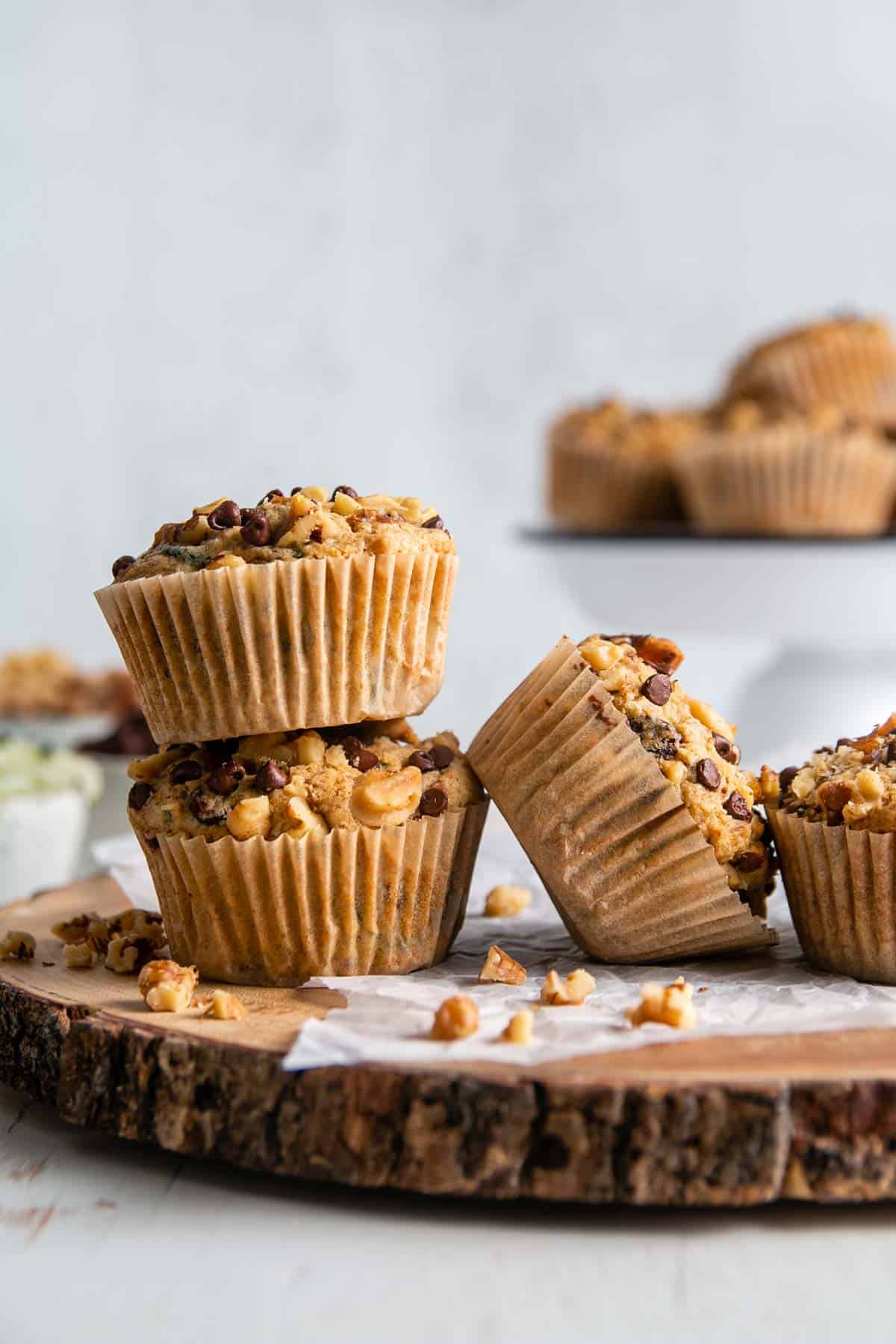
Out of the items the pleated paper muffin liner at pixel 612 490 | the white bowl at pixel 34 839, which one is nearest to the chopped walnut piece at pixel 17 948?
the white bowl at pixel 34 839

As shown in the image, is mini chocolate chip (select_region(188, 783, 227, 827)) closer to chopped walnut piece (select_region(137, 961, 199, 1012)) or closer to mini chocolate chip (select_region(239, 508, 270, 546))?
chopped walnut piece (select_region(137, 961, 199, 1012))

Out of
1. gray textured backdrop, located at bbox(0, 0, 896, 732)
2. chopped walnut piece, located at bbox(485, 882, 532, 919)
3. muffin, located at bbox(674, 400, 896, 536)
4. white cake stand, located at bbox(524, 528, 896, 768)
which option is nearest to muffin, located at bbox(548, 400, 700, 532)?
muffin, located at bbox(674, 400, 896, 536)

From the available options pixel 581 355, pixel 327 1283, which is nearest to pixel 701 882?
pixel 327 1283

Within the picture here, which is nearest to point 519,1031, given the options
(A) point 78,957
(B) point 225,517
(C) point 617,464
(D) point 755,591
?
(A) point 78,957

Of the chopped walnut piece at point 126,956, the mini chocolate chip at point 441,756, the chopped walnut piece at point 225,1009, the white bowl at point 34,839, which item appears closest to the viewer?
the chopped walnut piece at point 225,1009

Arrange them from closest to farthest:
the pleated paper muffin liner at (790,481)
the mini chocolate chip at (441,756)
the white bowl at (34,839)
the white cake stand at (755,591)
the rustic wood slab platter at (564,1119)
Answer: the rustic wood slab platter at (564,1119) → the mini chocolate chip at (441,756) → the white bowl at (34,839) → the white cake stand at (755,591) → the pleated paper muffin liner at (790,481)

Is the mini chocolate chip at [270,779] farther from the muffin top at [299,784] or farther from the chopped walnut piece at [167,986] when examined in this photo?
the chopped walnut piece at [167,986]
